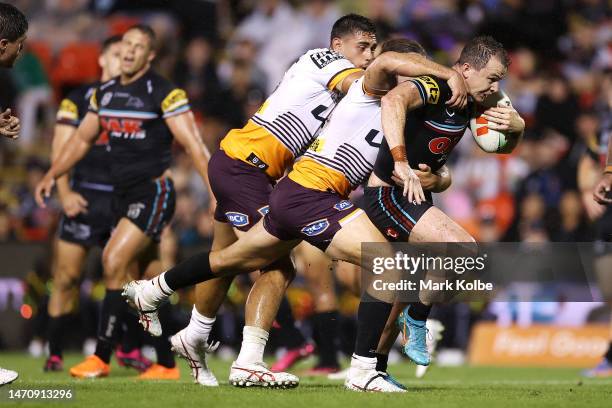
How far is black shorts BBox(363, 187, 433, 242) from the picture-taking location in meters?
7.66

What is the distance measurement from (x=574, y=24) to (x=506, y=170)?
359 centimetres

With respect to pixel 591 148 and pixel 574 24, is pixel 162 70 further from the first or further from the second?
pixel 591 148

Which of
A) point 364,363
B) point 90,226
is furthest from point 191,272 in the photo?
point 90,226

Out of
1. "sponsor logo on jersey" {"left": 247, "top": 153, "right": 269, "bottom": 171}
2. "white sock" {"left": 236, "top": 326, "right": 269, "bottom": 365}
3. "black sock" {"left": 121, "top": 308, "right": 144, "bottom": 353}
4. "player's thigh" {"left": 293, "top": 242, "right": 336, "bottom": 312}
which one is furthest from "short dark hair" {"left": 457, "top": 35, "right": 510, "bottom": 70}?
"black sock" {"left": 121, "top": 308, "right": 144, "bottom": 353}

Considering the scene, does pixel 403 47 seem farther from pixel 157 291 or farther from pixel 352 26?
pixel 157 291

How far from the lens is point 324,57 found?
26.7 feet

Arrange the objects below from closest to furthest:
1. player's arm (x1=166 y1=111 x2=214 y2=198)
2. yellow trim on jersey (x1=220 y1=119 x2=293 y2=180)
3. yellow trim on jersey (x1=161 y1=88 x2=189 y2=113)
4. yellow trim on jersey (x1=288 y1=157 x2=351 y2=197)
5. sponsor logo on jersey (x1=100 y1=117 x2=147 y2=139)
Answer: yellow trim on jersey (x1=288 y1=157 x2=351 y2=197)
yellow trim on jersey (x1=220 y1=119 x2=293 y2=180)
player's arm (x1=166 y1=111 x2=214 y2=198)
yellow trim on jersey (x1=161 y1=88 x2=189 y2=113)
sponsor logo on jersey (x1=100 y1=117 x2=147 y2=139)

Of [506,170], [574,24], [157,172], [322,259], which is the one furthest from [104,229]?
[574,24]

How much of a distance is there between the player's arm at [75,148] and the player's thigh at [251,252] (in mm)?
3038

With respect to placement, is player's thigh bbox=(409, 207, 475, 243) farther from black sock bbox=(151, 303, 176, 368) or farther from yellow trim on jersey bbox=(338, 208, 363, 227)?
black sock bbox=(151, 303, 176, 368)

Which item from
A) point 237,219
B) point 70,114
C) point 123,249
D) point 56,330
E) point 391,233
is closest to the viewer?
point 391,233

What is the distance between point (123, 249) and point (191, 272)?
2.22m

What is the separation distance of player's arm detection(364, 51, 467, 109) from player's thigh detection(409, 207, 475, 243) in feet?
2.50

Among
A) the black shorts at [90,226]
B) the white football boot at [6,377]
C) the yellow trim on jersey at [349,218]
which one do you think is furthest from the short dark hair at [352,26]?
the black shorts at [90,226]
